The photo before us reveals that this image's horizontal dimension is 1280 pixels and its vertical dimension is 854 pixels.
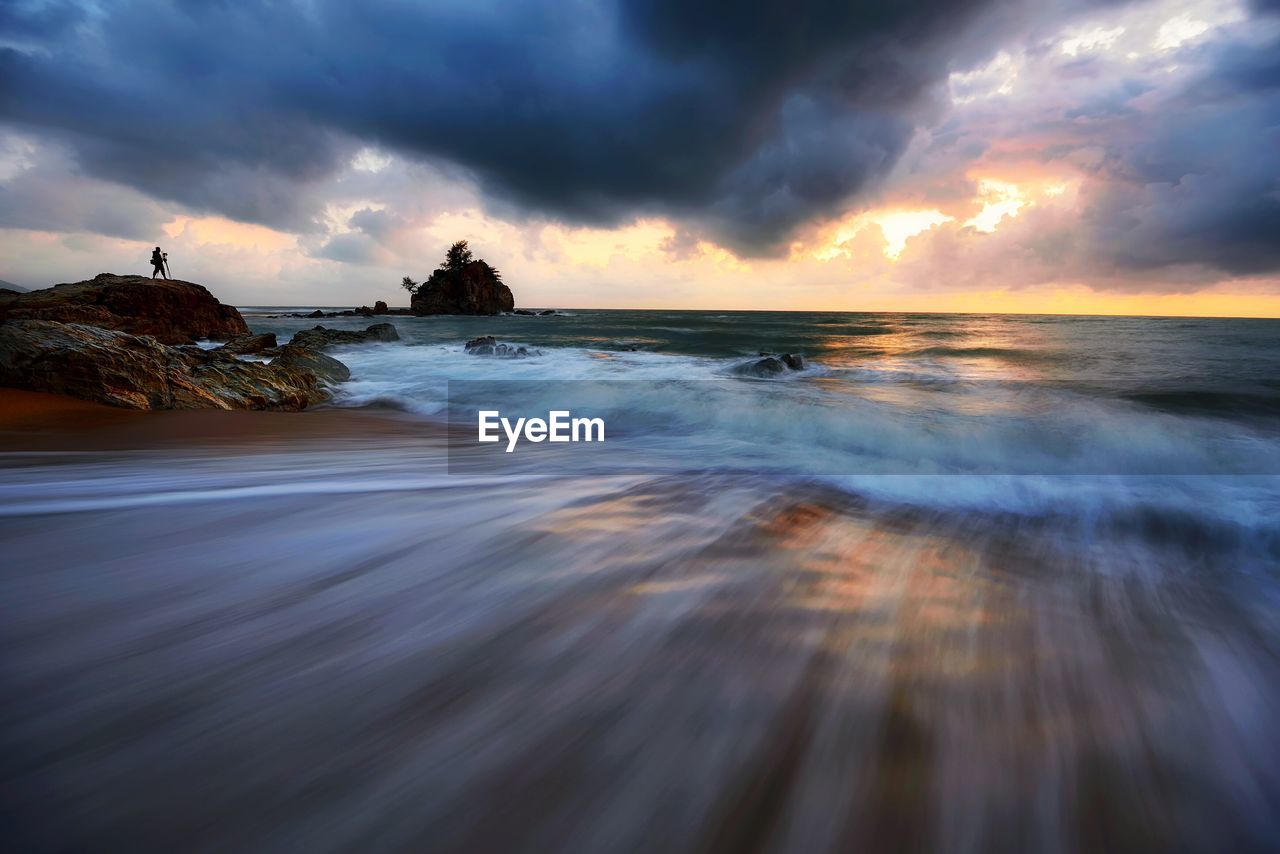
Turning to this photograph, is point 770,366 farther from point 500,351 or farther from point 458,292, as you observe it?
point 458,292

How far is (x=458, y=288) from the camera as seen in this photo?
6347 cm

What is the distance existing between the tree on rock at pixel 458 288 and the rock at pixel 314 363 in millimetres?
58653

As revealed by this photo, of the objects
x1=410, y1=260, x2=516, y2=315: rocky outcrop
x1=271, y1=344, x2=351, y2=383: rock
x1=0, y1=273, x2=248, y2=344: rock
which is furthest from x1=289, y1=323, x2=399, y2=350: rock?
x1=410, y1=260, x2=516, y2=315: rocky outcrop

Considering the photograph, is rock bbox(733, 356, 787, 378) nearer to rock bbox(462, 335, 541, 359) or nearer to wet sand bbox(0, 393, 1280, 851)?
rock bbox(462, 335, 541, 359)

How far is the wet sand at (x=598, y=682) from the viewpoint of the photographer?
103 cm

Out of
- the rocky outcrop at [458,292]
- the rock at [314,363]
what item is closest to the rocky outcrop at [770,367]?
the rock at [314,363]

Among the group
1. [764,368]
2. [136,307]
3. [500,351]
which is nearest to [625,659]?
[764,368]

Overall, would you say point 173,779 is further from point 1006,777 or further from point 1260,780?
point 1260,780

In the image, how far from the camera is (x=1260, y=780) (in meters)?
1.27

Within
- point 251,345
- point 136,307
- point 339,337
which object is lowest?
point 251,345

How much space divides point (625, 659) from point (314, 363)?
9255mm

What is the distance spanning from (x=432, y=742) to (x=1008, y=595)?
2.40 metres

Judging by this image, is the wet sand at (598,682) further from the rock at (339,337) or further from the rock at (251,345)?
the rock at (339,337)

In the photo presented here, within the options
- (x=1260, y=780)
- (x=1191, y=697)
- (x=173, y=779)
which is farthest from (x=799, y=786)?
(x=1191, y=697)
